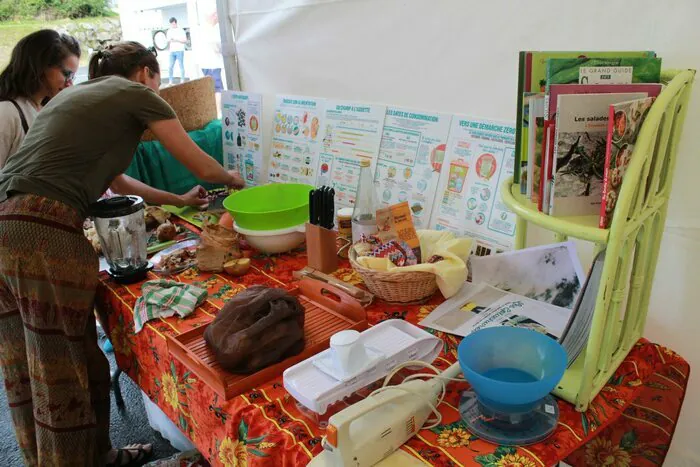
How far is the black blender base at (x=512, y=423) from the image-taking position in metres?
0.73

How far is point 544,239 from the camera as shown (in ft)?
4.07

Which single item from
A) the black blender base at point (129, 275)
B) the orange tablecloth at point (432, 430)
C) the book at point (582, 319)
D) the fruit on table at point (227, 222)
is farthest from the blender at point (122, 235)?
the book at point (582, 319)

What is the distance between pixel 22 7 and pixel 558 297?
11.0 ft

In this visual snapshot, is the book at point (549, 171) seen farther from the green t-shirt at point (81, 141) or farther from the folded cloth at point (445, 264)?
the green t-shirt at point (81, 141)

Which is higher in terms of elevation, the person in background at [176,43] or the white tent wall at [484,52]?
the person in background at [176,43]

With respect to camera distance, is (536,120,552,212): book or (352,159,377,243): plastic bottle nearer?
(536,120,552,212): book

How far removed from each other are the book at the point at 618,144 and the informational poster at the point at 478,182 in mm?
480

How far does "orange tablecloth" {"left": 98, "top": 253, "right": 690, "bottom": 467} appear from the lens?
74 cm

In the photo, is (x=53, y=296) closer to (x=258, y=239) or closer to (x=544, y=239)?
(x=258, y=239)

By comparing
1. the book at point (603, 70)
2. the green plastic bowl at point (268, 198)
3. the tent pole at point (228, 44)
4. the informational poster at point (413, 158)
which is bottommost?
the green plastic bowl at point (268, 198)

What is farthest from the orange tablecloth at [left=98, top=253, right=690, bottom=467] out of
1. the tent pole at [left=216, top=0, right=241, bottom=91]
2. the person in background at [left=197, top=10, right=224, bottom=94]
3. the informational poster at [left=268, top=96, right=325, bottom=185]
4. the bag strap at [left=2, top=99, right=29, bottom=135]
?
the person in background at [left=197, top=10, right=224, bottom=94]

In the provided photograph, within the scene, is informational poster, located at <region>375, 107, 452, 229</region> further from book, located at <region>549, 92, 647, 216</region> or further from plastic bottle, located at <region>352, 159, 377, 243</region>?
book, located at <region>549, 92, 647, 216</region>

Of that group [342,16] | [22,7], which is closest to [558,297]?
[342,16]

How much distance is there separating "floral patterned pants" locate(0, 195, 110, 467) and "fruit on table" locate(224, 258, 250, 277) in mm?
352
